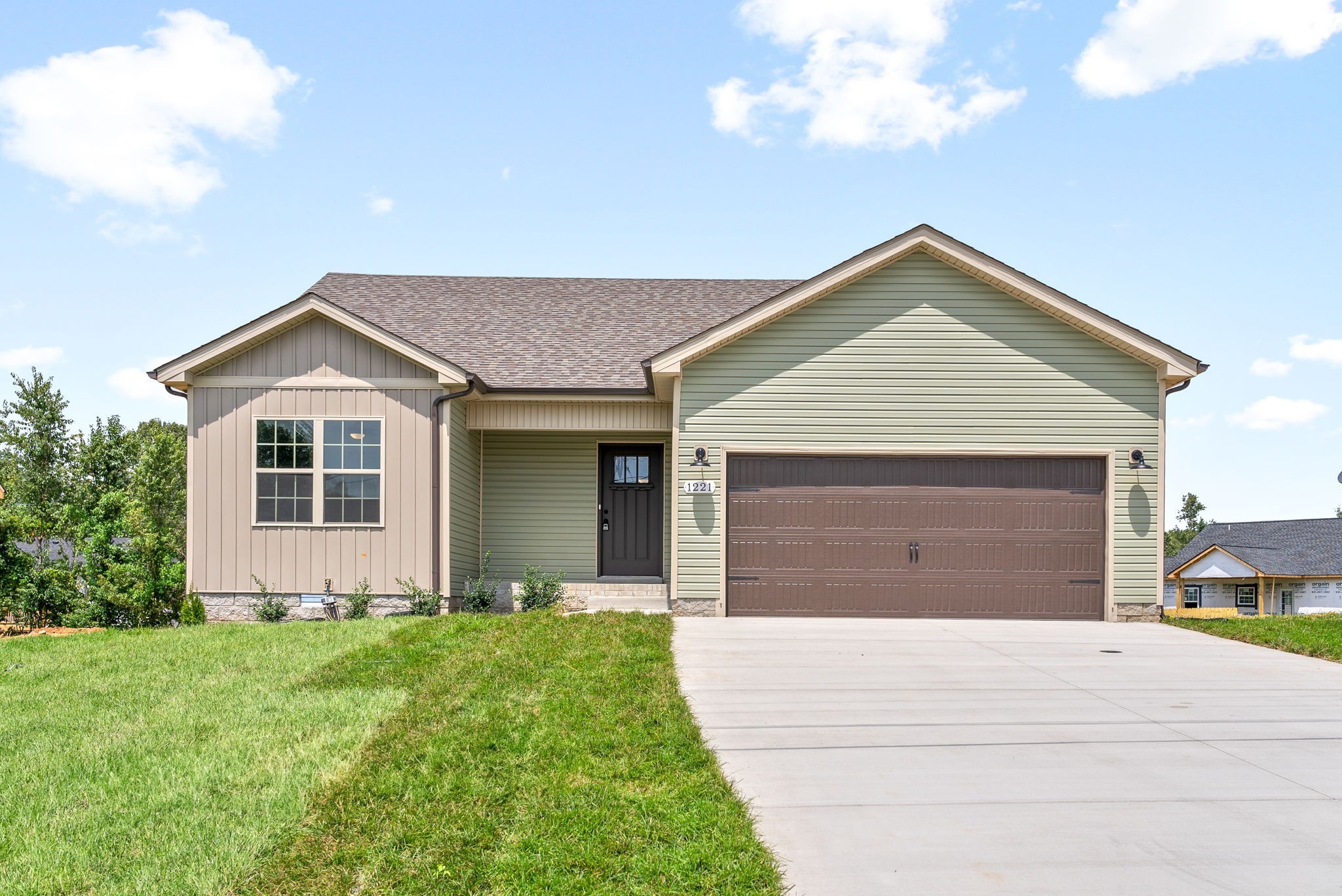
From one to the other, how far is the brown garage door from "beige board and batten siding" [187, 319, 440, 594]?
4.17m

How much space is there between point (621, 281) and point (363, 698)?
12.5 m

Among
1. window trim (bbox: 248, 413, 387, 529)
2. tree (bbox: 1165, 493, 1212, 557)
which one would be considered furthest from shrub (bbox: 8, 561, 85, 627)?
tree (bbox: 1165, 493, 1212, 557)

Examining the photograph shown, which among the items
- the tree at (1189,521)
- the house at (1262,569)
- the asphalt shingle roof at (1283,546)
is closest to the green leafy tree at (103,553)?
the house at (1262,569)

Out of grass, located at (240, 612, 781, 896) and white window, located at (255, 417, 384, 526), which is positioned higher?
white window, located at (255, 417, 384, 526)

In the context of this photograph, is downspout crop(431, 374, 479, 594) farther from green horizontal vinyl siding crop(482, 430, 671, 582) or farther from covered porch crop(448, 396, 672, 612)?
green horizontal vinyl siding crop(482, 430, 671, 582)

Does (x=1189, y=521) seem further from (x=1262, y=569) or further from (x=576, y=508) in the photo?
(x=576, y=508)

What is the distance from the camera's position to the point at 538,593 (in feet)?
46.1

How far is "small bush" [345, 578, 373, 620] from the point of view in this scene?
42.9 ft

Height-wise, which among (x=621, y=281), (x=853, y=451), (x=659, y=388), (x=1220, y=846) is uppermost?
(x=621, y=281)

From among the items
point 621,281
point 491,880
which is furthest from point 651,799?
point 621,281

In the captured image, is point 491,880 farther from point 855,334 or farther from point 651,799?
point 855,334

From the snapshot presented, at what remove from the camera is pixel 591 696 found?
755 cm

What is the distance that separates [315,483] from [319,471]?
0.17 meters

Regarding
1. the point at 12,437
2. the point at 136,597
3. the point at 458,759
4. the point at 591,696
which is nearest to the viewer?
the point at 458,759
